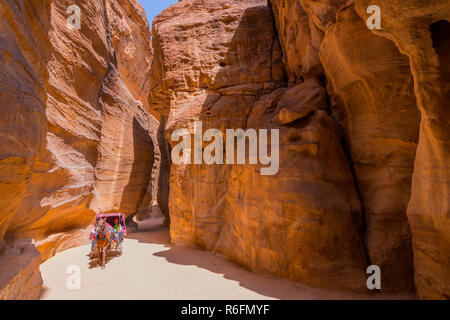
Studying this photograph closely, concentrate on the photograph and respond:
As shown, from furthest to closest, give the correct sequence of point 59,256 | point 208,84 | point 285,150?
point 208,84 → point 59,256 → point 285,150

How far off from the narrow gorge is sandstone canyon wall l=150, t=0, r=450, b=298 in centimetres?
3

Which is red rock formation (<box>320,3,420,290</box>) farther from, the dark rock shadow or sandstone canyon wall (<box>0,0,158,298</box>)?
the dark rock shadow

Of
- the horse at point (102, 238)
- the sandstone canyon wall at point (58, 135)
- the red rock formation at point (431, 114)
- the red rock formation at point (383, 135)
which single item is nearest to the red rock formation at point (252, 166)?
the red rock formation at point (383, 135)

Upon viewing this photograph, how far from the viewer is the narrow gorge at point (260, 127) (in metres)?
3.33

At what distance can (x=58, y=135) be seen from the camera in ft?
23.1

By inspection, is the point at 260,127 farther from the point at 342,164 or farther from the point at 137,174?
the point at 137,174

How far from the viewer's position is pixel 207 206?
7.98m

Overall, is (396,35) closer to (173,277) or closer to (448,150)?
(448,150)

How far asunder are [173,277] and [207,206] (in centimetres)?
309

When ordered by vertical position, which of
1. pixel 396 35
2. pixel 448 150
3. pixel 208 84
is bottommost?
pixel 448 150

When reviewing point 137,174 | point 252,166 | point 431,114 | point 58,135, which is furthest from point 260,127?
point 137,174

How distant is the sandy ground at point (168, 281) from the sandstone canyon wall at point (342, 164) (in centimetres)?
42

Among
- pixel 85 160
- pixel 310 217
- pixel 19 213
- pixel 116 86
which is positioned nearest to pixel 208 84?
pixel 116 86

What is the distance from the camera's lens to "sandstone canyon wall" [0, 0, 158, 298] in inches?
109
